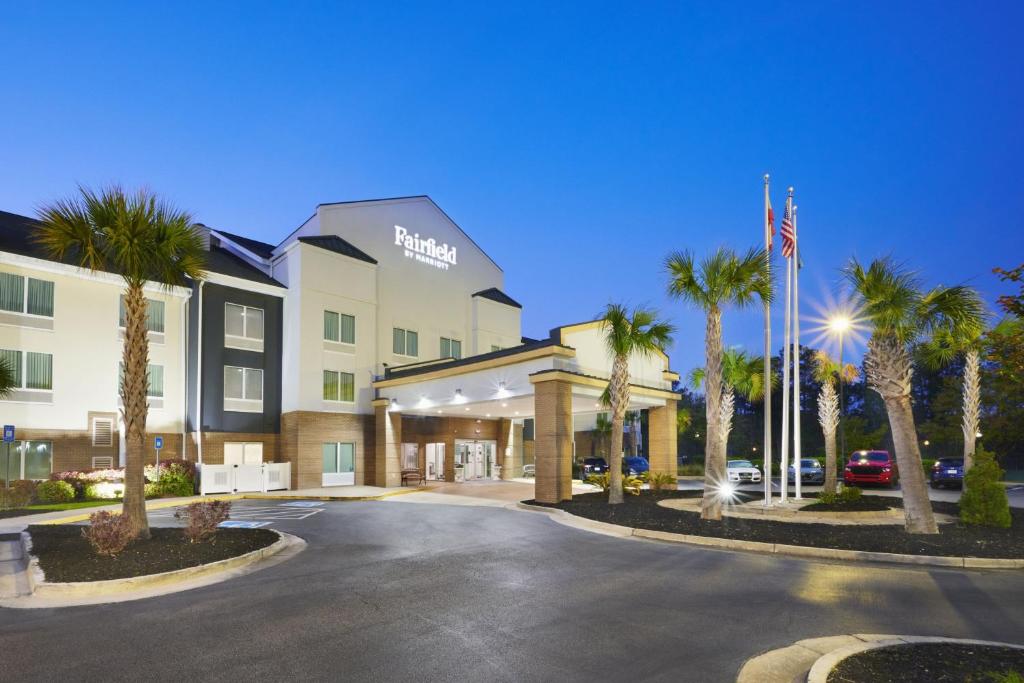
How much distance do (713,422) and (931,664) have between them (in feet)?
37.9

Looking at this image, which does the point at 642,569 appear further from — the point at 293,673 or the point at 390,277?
the point at 390,277

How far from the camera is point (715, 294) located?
1748cm

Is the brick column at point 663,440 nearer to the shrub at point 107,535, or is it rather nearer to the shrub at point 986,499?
the shrub at point 986,499

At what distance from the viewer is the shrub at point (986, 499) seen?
51.4 feet

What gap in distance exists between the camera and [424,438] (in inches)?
1390

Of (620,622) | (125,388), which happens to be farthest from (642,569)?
(125,388)

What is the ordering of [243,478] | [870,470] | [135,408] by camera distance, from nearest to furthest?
[135,408] < [243,478] < [870,470]

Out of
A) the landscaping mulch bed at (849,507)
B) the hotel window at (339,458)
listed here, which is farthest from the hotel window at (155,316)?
the landscaping mulch bed at (849,507)

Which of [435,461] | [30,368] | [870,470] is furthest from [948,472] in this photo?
[30,368]

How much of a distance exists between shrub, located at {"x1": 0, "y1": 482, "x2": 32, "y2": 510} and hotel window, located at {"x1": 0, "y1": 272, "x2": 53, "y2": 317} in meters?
7.12

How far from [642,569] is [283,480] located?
23316mm

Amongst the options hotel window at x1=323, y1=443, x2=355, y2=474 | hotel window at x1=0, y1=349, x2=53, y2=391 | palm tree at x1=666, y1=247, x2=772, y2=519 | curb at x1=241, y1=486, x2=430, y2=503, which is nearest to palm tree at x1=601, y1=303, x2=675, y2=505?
palm tree at x1=666, y1=247, x2=772, y2=519

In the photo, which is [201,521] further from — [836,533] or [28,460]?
[28,460]

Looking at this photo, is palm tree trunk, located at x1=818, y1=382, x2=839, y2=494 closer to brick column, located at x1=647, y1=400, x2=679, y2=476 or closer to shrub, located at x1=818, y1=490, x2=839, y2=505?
shrub, located at x1=818, y1=490, x2=839, y2=505
